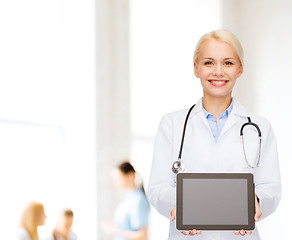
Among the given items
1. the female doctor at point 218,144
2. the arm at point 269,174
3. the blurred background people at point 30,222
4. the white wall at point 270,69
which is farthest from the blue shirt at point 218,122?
the white wall at point 270,69

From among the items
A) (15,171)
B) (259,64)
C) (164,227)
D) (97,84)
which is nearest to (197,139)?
(15,171)

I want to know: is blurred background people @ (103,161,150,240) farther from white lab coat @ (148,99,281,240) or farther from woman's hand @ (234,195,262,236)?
woman's hand @ (234,195,262,236)

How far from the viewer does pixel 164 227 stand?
16.6 feet

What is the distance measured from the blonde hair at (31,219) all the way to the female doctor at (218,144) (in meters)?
1.62

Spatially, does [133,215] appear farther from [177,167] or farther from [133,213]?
[177,167]

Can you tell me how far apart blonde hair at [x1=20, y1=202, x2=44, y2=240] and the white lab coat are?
1.62 m

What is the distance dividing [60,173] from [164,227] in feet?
4.66

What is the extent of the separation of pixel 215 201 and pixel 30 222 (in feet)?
5.92

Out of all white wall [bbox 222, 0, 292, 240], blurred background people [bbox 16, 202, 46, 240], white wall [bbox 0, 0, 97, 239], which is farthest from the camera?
white wall [bbox 222, 0, 292, 240]

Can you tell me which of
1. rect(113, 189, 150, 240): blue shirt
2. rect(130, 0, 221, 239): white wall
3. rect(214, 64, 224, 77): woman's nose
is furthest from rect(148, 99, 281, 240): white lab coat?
rect(130, 0, 221, 239): white wall

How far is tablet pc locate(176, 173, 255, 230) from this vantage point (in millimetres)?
1334

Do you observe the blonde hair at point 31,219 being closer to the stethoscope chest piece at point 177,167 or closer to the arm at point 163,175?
the arm at point 163,175

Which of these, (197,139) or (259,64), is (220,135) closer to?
(197,139)

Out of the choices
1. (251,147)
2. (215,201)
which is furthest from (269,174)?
(215,201)
